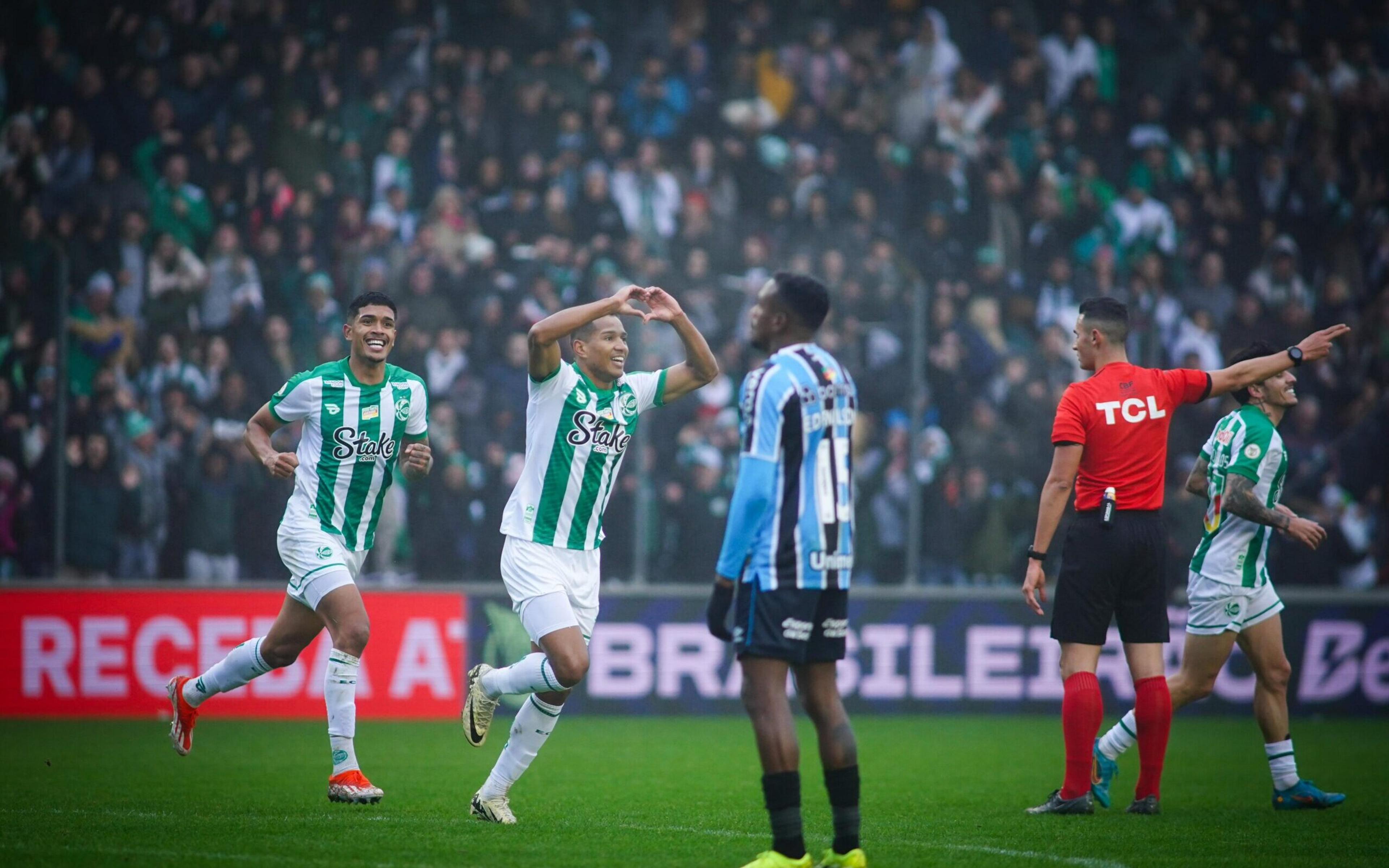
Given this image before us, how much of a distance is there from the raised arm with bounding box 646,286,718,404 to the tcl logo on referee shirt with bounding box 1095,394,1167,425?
2131 mm

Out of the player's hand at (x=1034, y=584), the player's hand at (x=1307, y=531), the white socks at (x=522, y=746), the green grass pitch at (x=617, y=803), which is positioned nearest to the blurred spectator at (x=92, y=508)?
the green grass pitch at (x=617, y=803)

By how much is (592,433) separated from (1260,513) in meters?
3.95

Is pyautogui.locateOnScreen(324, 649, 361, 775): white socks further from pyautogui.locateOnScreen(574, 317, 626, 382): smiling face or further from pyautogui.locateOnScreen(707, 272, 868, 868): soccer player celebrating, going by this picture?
pyautogui.locateOnScreen(707, 272, 868, 868): soccer player celebrating

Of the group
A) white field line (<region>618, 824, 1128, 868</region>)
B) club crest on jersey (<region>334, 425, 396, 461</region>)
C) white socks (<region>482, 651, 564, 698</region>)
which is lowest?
white field line (<region>618, 824, 1128, 868</region>)

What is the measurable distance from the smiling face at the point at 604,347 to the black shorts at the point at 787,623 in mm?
2090

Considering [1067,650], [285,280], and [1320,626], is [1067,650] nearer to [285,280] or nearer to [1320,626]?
[1320,626]

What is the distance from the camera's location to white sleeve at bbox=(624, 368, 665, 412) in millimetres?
7868

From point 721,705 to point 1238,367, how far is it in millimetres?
7852

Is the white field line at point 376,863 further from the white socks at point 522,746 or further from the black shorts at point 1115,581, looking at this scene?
the black shorts at point 1115,581

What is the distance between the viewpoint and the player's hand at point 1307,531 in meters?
8.23

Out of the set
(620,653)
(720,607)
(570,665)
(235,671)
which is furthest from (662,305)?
(620,653)

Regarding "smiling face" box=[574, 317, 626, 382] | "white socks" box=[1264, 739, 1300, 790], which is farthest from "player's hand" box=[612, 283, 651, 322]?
"white socks" box=[1264, 739, 1300, 790]

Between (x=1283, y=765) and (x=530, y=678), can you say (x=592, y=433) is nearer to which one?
(x=530, y=678)

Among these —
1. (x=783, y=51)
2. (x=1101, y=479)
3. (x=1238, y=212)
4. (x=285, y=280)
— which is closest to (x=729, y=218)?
(x=783, y=51)
